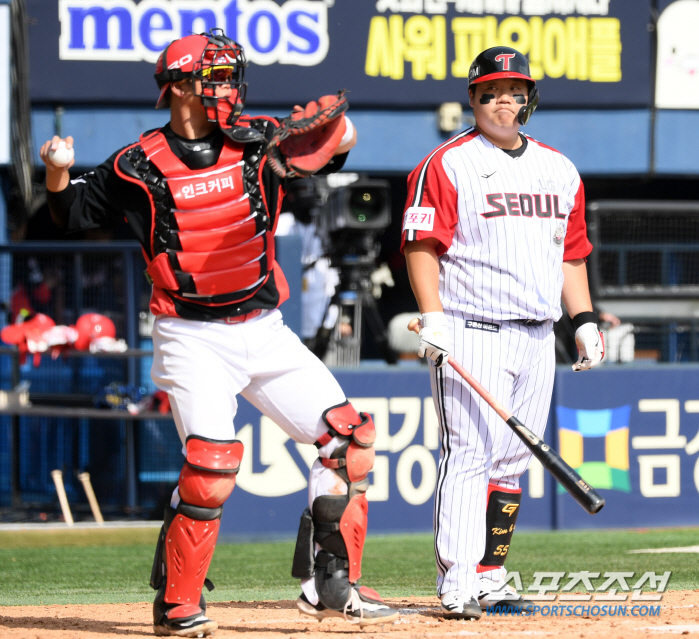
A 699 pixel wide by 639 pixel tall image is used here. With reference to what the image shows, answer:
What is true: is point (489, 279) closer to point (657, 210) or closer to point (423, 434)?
point (423, 434)

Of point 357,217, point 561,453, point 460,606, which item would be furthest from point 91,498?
point 460,606

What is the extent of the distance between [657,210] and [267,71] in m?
3.89

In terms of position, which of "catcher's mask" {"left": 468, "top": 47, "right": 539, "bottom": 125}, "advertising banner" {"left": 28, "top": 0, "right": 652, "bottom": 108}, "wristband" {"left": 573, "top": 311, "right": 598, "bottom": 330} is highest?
"advertising banner" {"left": 28, "top": 0, "right": 652, "bottom": 108}

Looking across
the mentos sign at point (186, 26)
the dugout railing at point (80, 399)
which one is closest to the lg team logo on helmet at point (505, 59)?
the dugout railing at point (80, 399)

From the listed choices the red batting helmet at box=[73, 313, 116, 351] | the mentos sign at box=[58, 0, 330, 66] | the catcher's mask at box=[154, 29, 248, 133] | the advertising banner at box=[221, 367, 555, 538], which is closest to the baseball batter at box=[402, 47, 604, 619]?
the catcher's mask at box=[154, 29, 248, 133]

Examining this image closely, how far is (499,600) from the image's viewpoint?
414 cm

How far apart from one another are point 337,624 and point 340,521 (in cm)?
54

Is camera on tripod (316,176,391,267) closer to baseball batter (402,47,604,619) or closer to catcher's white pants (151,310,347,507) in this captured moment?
baseball batter (402,47,604,619)

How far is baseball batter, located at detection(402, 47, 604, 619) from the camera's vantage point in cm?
403

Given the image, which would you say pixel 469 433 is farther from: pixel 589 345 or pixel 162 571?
pixel 162 571

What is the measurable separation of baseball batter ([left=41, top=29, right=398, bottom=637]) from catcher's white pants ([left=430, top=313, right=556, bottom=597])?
47 centimetres

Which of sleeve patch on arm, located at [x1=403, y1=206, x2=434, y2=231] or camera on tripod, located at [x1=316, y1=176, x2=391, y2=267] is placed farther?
camera on tripod, located at [x1=316, y1=176, x2=391, y2=267]

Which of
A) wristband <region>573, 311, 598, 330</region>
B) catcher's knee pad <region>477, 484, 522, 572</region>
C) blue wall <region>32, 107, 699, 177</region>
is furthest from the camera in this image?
blue wall <region>32, 107, 699, 177</region>

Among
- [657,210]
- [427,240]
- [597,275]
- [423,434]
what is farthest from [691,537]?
[427,240]
